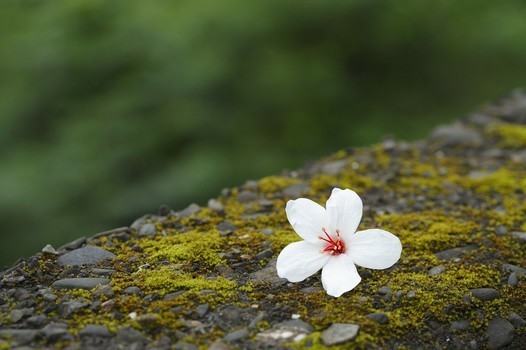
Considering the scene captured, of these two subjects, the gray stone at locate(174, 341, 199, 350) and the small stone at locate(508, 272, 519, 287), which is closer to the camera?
the gray stone at locate(174, 341, 199, 350)

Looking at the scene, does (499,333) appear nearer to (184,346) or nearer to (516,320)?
(516,320)

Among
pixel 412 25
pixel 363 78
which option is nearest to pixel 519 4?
pixel 412 25

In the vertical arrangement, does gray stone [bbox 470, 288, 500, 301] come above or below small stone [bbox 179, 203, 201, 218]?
below

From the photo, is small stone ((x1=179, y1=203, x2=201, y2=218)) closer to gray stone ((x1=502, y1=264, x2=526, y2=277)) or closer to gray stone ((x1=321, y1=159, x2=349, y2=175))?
gray stone ((x1=321, y1=159, x2=349, y2=175))

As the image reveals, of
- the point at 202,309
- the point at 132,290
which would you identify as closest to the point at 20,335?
the point at 132,290

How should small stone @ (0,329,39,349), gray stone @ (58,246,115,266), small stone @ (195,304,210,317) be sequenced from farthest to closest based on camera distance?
1. gray stone @ (58,246,115,266)
2. small stone @ (195,304,210,317)
3. small stone @ (0,329,39,349)

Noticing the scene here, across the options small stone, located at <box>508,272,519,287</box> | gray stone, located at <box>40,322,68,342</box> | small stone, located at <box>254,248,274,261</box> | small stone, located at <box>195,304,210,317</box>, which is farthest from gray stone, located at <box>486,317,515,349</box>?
gray stone, located at <box>40,322,68,342</box>

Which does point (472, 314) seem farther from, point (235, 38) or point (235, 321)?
point (235, 38)
